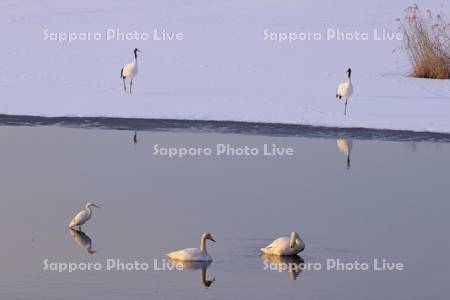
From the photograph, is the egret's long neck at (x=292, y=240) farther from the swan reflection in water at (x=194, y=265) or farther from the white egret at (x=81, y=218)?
the white egret at (x=81, y=218)

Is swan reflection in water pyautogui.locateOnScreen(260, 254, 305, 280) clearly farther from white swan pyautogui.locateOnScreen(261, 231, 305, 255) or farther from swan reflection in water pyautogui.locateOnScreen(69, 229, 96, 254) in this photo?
swan reflection in water pyautogui.locateOnScreen(69, 229, 96, 254)

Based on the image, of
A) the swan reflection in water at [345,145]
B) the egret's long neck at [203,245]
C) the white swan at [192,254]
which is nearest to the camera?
the white swan at [192,254]

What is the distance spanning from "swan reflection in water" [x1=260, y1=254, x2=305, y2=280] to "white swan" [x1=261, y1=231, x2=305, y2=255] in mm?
61

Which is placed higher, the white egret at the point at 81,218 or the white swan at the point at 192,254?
the white egret at the point at 81,218

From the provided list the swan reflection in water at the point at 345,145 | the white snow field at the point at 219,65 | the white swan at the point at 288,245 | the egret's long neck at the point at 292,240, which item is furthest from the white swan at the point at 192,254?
the white snow field at the point at 219,65

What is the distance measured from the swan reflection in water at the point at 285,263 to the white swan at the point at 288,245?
2.4 inches

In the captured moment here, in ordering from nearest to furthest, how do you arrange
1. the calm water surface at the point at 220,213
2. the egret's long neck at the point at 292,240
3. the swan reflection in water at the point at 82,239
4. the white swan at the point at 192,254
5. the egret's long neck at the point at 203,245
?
the calm water surface at the point at 220,213 < the white swan at the point at 192,254 < the egret's long neck at the point at 203,245 < the egret's long neck at the point at 292,240 < the swan reflection in water at the point at 82,239

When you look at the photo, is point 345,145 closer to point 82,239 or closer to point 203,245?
point 82,239

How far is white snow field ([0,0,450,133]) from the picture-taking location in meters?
26.7

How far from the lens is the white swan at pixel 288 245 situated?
1491cm

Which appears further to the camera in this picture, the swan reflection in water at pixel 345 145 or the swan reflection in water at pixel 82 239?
the swan reflection in water at pixel 345 145

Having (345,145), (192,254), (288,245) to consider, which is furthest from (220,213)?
(345,145)

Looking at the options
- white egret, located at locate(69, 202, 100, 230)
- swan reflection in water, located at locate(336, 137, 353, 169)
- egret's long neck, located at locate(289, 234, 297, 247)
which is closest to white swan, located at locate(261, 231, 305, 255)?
egret's long neck, located at locate(289, 234, 297, 247)

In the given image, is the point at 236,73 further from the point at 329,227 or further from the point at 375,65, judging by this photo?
the point at 329,227
